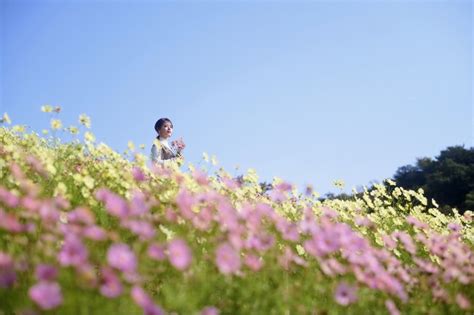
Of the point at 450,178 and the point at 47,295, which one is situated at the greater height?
the point at 450,178

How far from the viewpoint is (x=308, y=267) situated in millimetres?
3373

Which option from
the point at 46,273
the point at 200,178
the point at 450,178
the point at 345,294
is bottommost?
the point at 345,294

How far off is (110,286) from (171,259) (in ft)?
1.42

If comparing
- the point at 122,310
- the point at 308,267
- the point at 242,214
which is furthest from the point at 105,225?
the point at 308,267

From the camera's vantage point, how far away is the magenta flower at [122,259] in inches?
85.1

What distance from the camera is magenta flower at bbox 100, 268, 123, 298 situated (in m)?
2.05

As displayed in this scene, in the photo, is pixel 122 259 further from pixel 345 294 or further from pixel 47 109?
pixel 47 109

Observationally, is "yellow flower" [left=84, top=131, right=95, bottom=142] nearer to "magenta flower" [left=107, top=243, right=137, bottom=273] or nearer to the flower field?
Result: the flower field

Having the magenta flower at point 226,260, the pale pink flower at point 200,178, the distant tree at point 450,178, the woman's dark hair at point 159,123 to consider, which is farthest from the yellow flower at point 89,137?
the distant tree at point 450,178

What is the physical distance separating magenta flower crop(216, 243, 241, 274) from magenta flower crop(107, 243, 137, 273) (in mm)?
561

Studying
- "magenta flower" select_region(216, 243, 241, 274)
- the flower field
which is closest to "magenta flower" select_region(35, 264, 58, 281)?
the flower field

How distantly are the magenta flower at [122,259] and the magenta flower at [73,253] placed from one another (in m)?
0.12

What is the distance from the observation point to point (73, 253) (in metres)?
2.15

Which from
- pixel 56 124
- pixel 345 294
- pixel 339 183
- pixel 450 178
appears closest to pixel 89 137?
pixel 56 124
